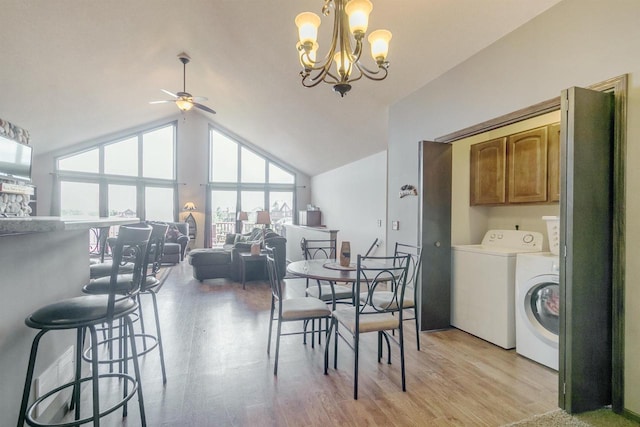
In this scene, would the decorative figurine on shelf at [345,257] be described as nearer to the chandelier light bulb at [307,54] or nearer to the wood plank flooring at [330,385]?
the wood plank flooring at [330,385]

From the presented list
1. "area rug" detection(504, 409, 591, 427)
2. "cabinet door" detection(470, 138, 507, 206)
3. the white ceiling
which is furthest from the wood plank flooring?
the white ceiling

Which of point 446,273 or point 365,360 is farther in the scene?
point 446,273

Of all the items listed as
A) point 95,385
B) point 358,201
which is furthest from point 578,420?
point 358,201

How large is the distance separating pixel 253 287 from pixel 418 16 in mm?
4350

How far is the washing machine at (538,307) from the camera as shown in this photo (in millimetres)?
2490

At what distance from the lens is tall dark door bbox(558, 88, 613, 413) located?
190 cm

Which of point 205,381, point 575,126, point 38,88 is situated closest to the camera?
point 575,126

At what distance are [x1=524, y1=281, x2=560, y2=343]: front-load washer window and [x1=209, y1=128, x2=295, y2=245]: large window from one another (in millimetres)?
7613

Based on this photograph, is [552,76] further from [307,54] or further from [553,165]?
[307,54]

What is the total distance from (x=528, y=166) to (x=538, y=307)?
132 centimetres

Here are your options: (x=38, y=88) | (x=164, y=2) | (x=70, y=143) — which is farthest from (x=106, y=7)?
(x=70, y=143)

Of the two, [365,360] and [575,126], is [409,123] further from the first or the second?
[365,360]

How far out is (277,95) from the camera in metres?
5.42

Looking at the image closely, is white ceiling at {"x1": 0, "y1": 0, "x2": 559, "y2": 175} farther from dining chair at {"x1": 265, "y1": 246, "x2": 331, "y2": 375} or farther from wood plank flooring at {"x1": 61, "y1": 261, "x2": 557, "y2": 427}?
wood plank flooring at {"x1": 61, "y1": 261, "x2": 557, "y2": 427}
